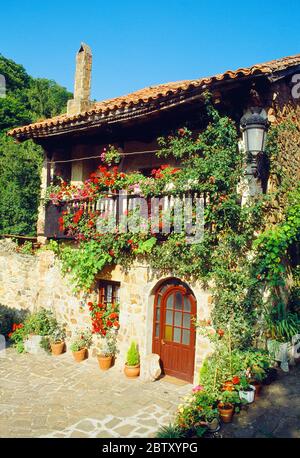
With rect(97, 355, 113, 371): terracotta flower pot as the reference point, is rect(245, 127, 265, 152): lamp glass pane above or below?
above

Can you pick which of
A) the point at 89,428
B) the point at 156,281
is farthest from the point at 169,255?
the point at 89,428

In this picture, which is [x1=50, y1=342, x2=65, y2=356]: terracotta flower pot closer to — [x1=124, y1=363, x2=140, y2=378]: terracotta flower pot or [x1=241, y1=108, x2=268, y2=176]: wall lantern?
[x1=124, y1=363, x2=140, y2=378]: terracotta flower pot

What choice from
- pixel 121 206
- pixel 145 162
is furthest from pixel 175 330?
pixel 145 162

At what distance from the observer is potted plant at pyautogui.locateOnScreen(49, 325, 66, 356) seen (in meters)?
9.46

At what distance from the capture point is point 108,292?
30.0ft

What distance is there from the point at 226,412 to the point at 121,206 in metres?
4.59

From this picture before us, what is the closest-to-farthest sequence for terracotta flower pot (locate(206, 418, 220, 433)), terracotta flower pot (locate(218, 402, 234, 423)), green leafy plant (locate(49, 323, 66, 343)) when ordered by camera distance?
terracotta flower pot (locate(206, 418, 220, 433)), terracotta flower pot (locate(218, 402, 234, 423)), green leafy plant (locate(49, 323, 66, 343))

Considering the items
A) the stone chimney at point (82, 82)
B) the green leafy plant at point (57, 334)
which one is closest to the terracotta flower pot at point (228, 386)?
the green leafy plant at point (57, 334)

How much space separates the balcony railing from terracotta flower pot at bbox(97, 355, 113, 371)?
3.07 meters

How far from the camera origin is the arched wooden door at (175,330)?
7707 millimetres

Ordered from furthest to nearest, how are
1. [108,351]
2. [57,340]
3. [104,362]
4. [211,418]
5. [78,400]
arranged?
[57,340] < [108,351] < [104,362] < [78,400] < [211,418]

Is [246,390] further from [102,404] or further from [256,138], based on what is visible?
[256,138]

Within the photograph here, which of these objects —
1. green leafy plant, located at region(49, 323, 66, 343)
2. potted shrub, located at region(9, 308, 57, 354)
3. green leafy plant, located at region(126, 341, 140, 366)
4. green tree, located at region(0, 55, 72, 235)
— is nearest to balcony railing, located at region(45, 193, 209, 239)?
potted shrub, located at region(9, 308, 57, 354)

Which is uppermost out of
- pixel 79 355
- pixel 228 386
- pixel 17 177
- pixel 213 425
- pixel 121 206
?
pixel 17 177
